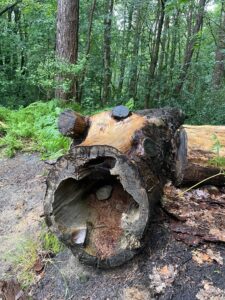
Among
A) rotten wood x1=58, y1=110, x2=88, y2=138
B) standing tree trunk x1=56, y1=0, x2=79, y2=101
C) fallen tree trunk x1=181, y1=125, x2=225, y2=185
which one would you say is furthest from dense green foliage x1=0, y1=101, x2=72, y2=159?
fallen tree trunk x1=181, y1=125, x2=225, y2=185

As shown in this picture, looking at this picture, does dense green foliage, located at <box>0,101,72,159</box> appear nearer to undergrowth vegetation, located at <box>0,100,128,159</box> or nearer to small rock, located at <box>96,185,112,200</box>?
undergrowth vegetation, located at <box>0,100,128,159</box>

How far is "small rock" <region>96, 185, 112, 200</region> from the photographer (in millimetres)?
3090

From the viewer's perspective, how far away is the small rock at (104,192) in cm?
309

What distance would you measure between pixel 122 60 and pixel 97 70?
3.24ft

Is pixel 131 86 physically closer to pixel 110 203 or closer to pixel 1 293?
pixel 110 203

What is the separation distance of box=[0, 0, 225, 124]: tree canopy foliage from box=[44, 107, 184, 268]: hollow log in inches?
177

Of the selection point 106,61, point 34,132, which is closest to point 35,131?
point 34,132

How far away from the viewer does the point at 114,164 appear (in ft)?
9.00

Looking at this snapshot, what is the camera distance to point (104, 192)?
310 centimetres

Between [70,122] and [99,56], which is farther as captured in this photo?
[99,56]

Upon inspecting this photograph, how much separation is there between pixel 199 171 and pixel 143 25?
7.82 metres

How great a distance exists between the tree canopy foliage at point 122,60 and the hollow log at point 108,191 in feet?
14.8

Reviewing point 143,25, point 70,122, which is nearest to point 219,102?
point 143,25

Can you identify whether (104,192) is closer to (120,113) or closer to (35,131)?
(120,113)
